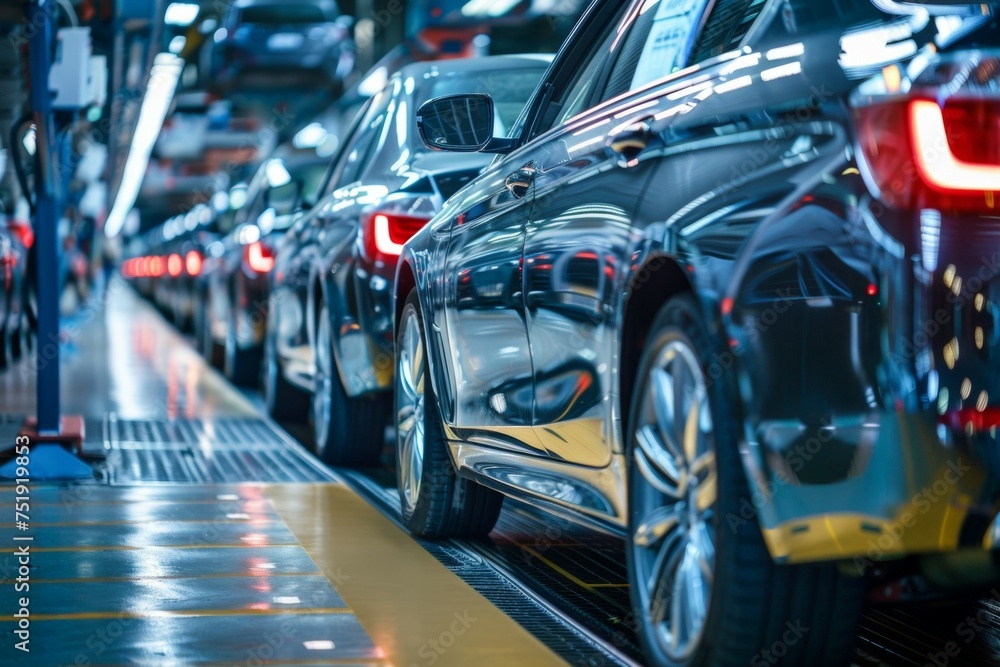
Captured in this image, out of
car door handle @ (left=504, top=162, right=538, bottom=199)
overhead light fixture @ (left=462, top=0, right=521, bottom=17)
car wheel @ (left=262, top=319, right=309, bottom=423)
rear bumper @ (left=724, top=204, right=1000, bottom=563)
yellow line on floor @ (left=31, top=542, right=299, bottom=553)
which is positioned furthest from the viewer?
overhead light fixture @ (left=462, top=0, right=521, bottom=17)

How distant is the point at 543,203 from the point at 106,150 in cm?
2939

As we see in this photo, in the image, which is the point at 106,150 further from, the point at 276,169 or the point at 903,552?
the point at 903,552

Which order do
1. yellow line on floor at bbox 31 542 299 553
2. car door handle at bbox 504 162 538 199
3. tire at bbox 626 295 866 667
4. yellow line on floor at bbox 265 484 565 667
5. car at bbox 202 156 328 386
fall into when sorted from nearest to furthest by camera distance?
1. tire at bbox 626 295 866 667
2. yellow line on floor at bbox 265 484 565 667
3. car door handle at bbox 504 162 538 199
4. yellow line on floor at bbox 31 542 299 553
5. car at bbox 202 156 328 386

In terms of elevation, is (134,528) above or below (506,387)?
below

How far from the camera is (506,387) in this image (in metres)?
4.53

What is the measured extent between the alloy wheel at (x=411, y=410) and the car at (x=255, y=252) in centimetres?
466

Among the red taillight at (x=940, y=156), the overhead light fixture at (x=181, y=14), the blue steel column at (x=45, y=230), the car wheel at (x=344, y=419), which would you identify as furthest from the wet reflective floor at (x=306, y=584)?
the overhead light fixture at (x=181, y=14)

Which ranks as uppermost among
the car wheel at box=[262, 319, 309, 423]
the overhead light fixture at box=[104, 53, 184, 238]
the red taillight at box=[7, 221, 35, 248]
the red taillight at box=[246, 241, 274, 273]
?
the overhead light fixture at box=[104, 53, 184, 238]

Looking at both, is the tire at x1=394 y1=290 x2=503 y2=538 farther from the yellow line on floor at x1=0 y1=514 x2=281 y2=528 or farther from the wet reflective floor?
the yellow line on floor at x1=0 y1=514 x2=281 y2=528

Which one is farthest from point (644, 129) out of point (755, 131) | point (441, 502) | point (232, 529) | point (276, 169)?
point (276, 169)

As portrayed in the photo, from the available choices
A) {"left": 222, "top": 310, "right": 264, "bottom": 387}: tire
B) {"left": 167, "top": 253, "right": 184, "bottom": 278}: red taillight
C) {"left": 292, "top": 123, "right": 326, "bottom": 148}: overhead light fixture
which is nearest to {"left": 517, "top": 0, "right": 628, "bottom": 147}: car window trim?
{"left": 222, "top": 310, "right": 264, "bottom": 387}: tire

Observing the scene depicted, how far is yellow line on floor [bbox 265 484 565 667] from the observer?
3.96m

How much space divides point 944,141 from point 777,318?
44 centimetres

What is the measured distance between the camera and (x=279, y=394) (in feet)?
33.9
